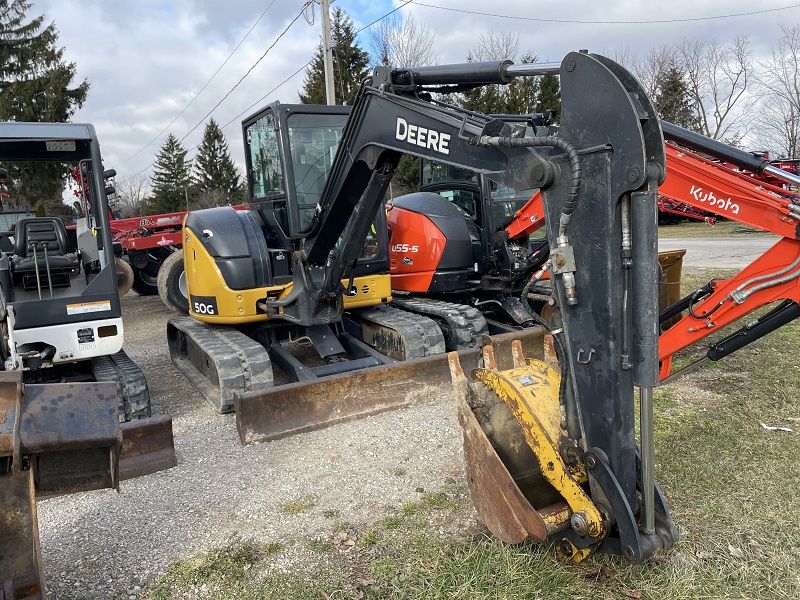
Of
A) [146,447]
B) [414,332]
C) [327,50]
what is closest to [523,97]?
[327,50]

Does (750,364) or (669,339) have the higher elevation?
(669,339)

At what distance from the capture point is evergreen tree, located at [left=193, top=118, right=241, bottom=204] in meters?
49.1

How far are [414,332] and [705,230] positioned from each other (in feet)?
68.8

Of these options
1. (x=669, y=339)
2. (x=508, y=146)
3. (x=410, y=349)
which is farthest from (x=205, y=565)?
(x=669, y=339)

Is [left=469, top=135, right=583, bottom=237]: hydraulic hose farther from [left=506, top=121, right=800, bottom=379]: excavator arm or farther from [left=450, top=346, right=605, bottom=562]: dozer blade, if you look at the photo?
[left=506, top=121, right=800, bottom=379]: excavator arm

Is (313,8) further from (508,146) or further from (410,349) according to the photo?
(508,146)

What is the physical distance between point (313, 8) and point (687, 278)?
12.7 metres

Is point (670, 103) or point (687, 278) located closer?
point (687, 278)

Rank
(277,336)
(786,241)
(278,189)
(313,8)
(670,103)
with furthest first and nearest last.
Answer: (670,103), (313,8), (277,336), (278,189), (786,241)

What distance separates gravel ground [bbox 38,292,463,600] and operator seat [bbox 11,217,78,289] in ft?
5.18

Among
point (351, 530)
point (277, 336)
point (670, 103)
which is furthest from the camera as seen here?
point (670, 103)

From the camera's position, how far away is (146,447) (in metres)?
4.18

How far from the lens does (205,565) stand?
299cm

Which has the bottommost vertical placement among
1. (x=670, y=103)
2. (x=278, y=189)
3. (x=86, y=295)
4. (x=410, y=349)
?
(x=410, y=349)
